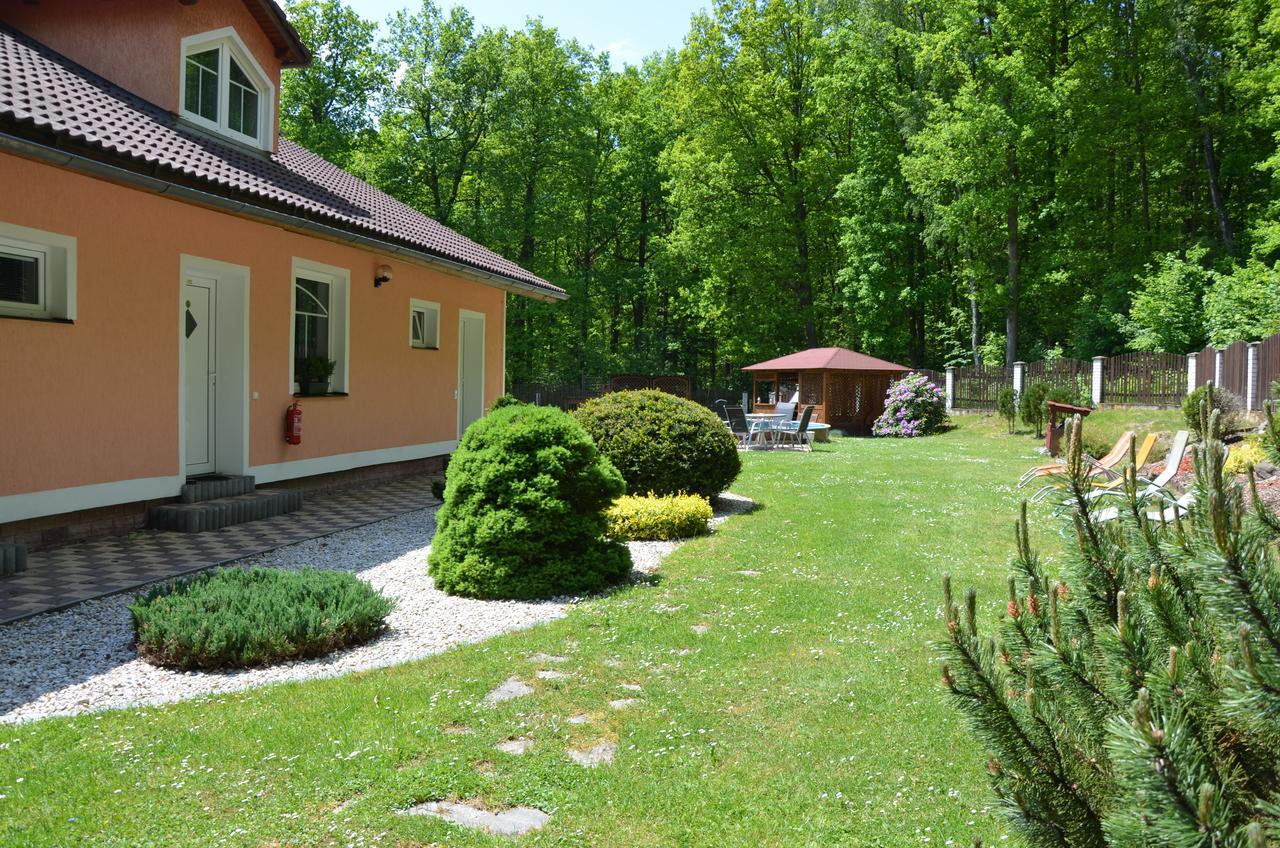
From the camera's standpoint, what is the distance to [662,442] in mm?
9930

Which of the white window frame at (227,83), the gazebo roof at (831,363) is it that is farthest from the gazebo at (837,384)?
the white window frame at (227,83)

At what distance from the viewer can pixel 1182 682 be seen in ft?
5.49

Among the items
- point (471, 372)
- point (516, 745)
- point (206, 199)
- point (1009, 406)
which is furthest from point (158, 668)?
point (1009, 406)

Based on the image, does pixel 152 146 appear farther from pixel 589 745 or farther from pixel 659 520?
pixel 589 745

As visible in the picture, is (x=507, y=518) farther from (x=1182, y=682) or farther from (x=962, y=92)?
(x=962, y=92)

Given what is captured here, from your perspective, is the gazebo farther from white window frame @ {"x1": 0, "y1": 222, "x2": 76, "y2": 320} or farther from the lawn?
white window frame @ {"x1": 0, "y1": 222, "x2": 76, "y2": 320}

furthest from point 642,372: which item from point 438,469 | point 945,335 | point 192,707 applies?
point 192,707

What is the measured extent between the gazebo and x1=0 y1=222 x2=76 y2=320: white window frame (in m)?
23.0

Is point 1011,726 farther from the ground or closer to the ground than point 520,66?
closer to the ground

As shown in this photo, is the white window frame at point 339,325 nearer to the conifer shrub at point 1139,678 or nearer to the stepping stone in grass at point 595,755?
the stepping stone in grass at point 595,755

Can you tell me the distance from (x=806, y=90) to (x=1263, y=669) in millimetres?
37776

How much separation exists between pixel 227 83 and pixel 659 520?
8.20 metres

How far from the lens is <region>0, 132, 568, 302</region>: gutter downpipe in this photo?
21.4ft

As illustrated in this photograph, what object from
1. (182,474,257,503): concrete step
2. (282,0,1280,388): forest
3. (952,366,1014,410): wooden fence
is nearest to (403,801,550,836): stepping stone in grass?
(182,474,257,503): concrete step
